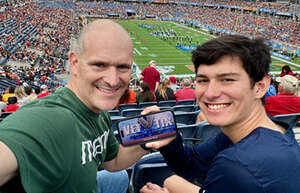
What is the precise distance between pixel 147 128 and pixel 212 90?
0.63 metres

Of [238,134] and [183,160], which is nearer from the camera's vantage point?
[238,134]

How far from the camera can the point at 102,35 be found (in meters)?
1.74

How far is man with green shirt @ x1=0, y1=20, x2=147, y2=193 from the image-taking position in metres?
1.20

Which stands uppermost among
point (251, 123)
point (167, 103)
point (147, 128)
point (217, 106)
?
point (217, 106)

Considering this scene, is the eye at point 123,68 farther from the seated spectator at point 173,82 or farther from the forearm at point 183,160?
the seated spectator at point 173,82

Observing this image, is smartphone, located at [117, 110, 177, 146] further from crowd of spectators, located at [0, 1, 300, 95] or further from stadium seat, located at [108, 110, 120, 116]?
stadium seat, located at [108, 110, 120, 116]

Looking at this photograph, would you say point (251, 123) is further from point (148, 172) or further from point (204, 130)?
point (204, 130)

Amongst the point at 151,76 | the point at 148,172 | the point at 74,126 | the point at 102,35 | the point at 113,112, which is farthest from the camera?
the point at 151,76

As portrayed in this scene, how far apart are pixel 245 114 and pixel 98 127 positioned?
1.13 meters

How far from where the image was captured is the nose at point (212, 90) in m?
1.85

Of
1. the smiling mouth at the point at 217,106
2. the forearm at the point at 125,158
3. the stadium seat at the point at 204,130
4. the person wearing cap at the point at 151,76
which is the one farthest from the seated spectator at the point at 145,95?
the smiling mouth at the point at 217,106

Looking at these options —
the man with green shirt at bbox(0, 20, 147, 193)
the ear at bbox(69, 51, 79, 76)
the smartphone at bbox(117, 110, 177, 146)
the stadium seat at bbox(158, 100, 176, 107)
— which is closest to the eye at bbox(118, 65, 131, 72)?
the man with green shirt at bbox(0, 20, 147, 193)

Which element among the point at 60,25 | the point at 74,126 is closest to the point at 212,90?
the point at 74,126

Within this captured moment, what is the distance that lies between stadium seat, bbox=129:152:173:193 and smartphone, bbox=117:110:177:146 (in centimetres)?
28
